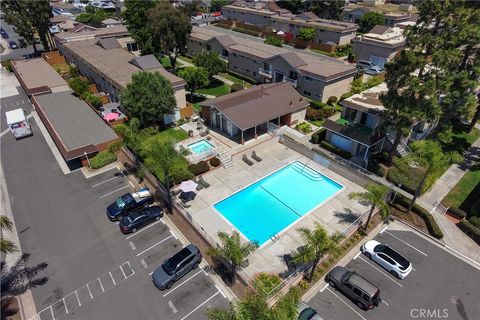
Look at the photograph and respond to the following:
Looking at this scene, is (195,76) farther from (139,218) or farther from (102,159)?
(139,218)

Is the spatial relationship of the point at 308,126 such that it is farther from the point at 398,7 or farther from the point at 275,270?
the point at 398,7

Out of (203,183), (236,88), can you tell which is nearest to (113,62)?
(236,88)

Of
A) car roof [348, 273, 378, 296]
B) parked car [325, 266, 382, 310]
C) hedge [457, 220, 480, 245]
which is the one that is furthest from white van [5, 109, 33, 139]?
hedge [457, 220, 480, 245]

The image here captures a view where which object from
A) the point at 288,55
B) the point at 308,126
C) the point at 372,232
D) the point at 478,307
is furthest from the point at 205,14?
the point at 478,307

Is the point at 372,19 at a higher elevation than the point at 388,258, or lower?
higher

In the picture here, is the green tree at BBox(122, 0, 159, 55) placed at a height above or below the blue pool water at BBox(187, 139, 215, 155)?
above

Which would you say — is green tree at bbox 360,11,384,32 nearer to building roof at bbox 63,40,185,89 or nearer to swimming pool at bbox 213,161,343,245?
building roof at bbox 63,40,185,89
